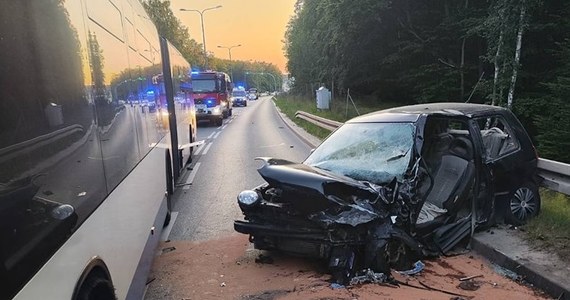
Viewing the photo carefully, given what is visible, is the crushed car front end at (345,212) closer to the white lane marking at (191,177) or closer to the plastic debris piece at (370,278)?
the plastic debris piece at (370,278)

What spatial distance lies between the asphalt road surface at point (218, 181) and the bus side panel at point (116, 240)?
1.05 meters

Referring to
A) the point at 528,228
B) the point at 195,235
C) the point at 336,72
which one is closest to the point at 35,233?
the point at 195,235

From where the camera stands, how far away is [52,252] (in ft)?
7.02

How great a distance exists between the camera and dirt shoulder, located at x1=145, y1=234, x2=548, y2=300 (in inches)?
163

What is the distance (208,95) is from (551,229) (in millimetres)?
22579

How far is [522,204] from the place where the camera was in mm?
5820

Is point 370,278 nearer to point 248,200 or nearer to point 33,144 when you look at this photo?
point 248,200

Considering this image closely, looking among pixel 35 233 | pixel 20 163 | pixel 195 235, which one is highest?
pixel 20 163

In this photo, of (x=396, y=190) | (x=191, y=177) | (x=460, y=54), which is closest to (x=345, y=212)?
(x=396, y=190)

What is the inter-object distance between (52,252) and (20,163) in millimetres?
494

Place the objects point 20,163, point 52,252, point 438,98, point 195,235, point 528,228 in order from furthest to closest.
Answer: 1. point 438,98
2. point 195,235
3. point 528,228
4. point 52,252
5. point 20,163

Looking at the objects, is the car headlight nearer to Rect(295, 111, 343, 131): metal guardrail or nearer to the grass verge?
the grass verge

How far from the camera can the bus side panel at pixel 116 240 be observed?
212cm

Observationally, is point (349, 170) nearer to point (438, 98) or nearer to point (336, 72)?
point (438, 98)
